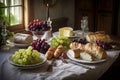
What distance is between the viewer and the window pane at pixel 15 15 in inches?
125

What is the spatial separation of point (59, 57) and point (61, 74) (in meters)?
0.28

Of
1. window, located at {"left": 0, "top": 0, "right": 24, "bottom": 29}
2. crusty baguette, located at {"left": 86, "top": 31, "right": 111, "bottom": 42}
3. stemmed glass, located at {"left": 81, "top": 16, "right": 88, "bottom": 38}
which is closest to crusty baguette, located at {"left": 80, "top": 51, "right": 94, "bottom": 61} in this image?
crusty baguette, located at {"left": 86, "top": 31, "right": 111, "bottom": 42}

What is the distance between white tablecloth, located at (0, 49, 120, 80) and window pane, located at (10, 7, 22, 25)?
1.69m

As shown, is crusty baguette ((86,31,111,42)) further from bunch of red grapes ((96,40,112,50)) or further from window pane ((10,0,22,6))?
window pane ((10,0,22,6))

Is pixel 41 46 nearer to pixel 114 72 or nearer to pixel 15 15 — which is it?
pixel 114 72

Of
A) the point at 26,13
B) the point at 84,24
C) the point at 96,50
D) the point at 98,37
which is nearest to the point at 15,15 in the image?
the point at 26,13

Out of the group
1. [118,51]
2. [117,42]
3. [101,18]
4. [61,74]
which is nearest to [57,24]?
[101,18]

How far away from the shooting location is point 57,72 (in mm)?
1345

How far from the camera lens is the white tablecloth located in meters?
1.30

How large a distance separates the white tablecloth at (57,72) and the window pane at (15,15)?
5.56 feet

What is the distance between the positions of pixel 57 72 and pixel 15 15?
205 centimetres

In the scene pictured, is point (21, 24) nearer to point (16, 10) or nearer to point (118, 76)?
point (16, 10)

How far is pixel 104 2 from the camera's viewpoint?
156 inches

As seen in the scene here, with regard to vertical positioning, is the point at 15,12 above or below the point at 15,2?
below
